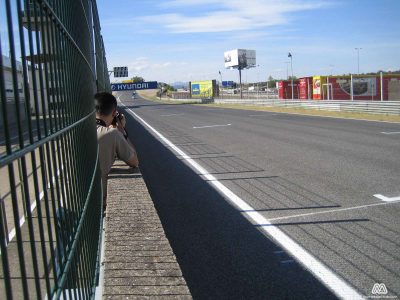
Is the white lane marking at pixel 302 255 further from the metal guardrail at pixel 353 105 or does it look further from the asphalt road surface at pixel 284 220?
the metal guardrail at pixel 353 105

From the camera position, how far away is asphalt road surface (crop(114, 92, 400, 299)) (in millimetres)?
3998

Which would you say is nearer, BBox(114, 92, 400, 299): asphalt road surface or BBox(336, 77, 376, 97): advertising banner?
BBox(114, 92, 400, 299): asphalt road surface

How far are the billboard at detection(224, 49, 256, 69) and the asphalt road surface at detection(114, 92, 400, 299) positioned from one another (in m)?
100

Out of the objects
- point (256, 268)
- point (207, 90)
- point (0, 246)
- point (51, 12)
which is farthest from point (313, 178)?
point (207, 90)

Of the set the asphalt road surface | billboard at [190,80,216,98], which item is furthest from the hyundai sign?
the asphalt road surface

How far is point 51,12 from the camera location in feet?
5.34

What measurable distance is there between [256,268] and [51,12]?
3294mm

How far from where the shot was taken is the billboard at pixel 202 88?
105750 mm

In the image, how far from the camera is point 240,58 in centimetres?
11000

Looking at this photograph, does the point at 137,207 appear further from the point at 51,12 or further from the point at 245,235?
the point at 51,12

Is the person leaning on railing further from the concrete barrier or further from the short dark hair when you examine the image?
the concrete barrier

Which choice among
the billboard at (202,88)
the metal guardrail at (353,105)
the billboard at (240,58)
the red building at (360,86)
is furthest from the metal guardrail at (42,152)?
the billboard at (240,58)

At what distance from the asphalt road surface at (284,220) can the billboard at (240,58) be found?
100171mm

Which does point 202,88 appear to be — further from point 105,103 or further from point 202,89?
point 105,103
